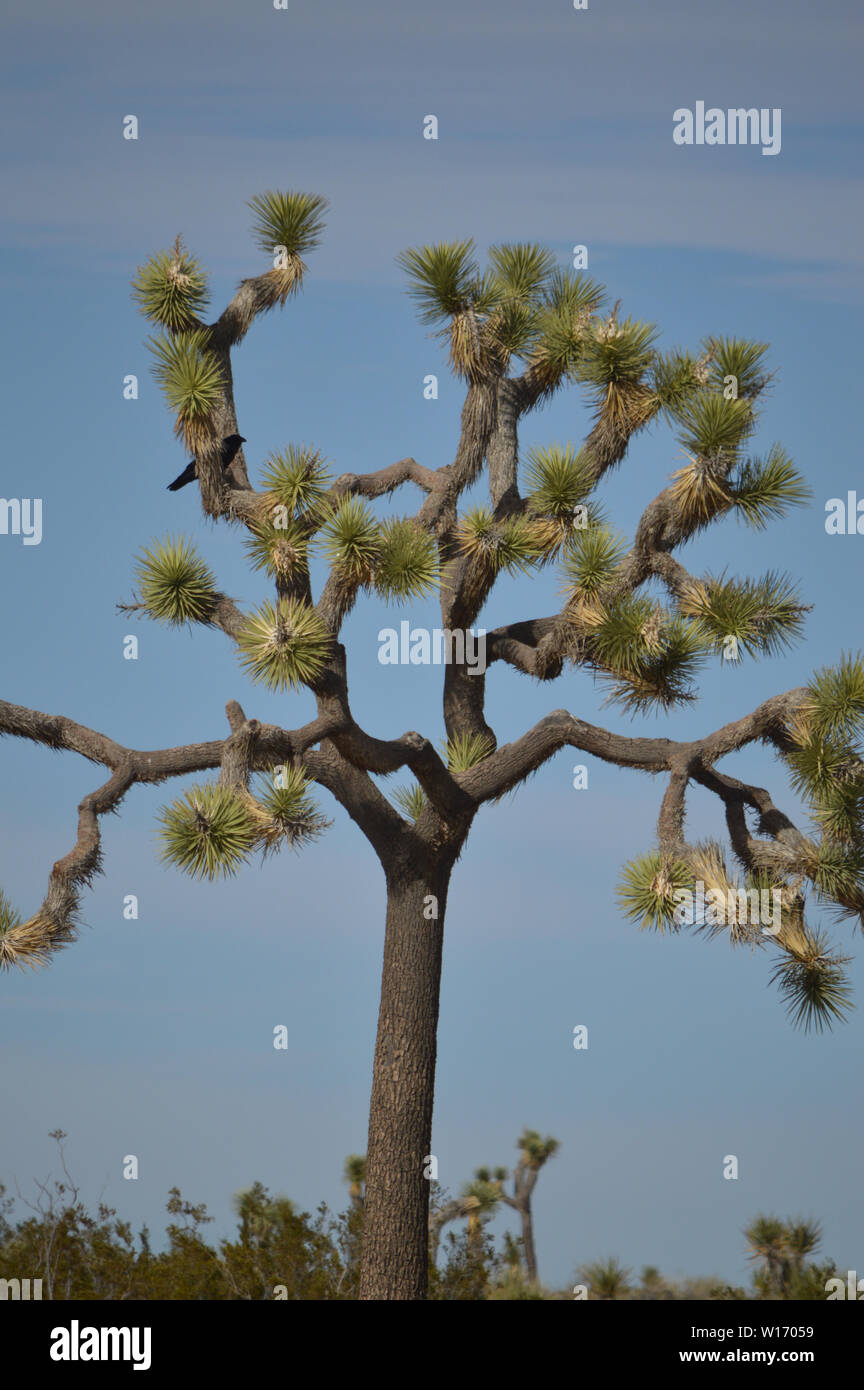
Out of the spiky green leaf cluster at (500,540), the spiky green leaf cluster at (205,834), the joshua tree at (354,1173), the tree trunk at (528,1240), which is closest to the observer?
the spiky green leaf cluster at (205,834)

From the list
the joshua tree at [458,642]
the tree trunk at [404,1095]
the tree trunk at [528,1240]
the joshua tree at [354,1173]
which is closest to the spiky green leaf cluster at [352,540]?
the joshua tree at [458,642]

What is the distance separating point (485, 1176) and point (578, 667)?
28.9ft

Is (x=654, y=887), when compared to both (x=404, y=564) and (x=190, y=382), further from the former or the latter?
(x=190, y=382)

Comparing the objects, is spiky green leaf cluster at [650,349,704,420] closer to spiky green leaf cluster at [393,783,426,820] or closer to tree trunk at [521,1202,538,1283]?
spiky green leaf cluster at [393,783,426,820]

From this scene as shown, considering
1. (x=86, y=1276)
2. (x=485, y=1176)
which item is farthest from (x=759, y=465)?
(x=485, y=1176)

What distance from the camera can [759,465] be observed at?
29.2ft

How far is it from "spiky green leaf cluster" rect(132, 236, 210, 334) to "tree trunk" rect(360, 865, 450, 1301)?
12.8ft

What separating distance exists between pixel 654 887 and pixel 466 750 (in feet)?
7.50

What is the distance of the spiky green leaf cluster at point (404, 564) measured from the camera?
8.40 metres

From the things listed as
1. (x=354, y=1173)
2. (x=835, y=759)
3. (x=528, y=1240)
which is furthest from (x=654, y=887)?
(x=528, y=1240)

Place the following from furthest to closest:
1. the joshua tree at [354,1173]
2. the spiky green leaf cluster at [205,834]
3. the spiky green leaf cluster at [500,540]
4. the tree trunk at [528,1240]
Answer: the tree trunk at [528,1240], the joshua tree at [354,1173], the spiky green leaf cluster at [500,540], the spiky green leaf cluster at [205,834]

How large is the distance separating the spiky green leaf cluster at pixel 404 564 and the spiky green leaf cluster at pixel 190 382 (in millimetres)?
1719

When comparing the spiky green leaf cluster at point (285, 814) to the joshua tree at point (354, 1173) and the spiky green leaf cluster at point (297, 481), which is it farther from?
the joshua tree at point (354, 1173)

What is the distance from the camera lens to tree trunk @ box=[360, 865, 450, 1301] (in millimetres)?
8836
